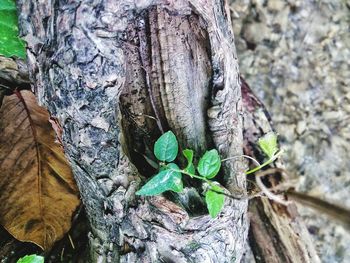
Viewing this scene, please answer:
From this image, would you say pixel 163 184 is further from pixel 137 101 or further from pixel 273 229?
pixel 273 229

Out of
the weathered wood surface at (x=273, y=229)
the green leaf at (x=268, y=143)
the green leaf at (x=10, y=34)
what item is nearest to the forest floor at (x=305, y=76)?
the weathered wood surface at (x=273, y=229)

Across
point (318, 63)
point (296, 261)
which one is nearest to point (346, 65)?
point (318, 63)

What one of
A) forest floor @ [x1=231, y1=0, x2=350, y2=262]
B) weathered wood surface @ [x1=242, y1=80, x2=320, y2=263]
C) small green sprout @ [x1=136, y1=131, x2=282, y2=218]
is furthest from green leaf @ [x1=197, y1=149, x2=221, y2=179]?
forest floor @ [x1=231, y1=0, x2=350, y2=262]

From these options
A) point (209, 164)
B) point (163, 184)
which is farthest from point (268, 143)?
point (163, 184)

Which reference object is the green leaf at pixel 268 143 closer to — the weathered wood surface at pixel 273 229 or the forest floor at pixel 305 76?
the weathered wood surface at pixel 273 229

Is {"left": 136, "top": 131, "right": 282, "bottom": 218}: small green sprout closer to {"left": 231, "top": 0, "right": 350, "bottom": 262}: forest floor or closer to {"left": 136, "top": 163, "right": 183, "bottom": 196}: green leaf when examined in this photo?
{"left": 136, "top": 163, "right": 183, "bottom": 196}: green leaf

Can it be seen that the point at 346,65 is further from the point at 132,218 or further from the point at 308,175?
the point at 132,218
